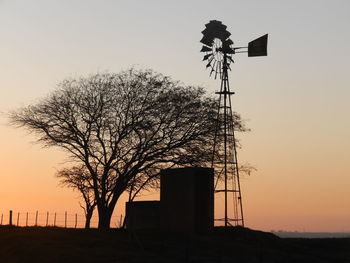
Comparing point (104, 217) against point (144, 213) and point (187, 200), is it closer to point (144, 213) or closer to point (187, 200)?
point (144, 213)

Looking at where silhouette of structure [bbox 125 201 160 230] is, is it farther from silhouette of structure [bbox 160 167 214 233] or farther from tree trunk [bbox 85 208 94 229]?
tree trunk [bbox 85 208 94 229]

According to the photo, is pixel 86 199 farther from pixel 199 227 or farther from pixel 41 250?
pixel 41 250

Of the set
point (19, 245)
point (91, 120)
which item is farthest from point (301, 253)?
point (91, 120)

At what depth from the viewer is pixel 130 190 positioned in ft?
210

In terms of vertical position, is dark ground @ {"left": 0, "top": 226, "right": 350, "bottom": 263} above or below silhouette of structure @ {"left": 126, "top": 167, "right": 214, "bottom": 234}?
below

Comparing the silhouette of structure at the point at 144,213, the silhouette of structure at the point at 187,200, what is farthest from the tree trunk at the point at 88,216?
the silhouette of structure at the point at 187,200

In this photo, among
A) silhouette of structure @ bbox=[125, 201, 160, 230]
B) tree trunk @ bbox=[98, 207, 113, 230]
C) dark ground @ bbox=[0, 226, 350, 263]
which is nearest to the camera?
dark ground @ bbox=[0, 226, 350, 263]

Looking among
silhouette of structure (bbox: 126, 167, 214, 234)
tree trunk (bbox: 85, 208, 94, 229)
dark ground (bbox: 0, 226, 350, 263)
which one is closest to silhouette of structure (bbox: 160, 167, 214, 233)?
silhouette of structure (bbox: 126, 167, 214, 234)

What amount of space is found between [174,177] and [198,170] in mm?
1766

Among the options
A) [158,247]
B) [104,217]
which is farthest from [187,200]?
[104,217]

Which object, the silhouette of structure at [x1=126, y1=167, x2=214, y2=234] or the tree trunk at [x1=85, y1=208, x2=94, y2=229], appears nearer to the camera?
the silhouette of structure at [x1=126, y1=167, x2=214, y2=234]

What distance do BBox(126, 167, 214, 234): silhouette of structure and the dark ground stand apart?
4.10 ft

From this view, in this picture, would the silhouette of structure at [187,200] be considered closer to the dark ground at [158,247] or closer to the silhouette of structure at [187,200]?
the silhouette of structure at [187,200]

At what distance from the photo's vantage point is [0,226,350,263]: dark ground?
43.0 meters
